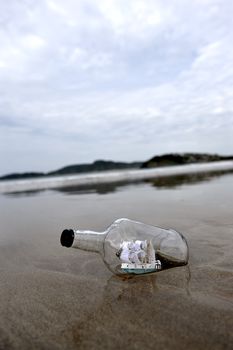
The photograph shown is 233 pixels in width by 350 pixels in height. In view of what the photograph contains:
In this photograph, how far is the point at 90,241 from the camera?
69.3 inches

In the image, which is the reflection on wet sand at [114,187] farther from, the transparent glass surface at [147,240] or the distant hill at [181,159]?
the distant hill at [181,159]

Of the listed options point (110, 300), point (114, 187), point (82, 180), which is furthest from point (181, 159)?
point (110, 300)

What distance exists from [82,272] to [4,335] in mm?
708

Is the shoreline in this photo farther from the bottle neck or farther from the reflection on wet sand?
the bottle neck

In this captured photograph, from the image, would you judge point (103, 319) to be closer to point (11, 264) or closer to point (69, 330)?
point (69, 330)

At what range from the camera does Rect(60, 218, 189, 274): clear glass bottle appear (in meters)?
1.62

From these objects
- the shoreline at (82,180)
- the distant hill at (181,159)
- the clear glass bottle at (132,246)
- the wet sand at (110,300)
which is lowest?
the wet sand at (110,300)

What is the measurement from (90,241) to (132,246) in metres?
0.25

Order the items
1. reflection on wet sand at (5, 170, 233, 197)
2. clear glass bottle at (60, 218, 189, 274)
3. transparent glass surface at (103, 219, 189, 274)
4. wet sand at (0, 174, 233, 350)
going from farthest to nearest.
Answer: reflection on wet sand at (5, 170, 233, 197) → transparent glass surface at (103, 219, 189, 274) → clear glass bottle at (60, 218, 189, 274) → wet sand at (0, 174, 233, 350)

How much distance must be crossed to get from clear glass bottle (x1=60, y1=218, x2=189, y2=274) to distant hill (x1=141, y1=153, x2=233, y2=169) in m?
26.1

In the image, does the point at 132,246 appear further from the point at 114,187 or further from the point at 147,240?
the point at 114,187

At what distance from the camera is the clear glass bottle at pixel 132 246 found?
162cm

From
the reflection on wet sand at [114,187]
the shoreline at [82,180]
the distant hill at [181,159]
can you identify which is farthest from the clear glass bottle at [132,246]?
the distant hill at [181,159]

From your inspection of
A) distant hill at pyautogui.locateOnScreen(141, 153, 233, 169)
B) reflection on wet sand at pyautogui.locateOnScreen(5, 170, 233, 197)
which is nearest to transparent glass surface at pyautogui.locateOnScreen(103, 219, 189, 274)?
reflection on wet sand at pyautogui.locateOnScreen(5, 170, 233, 197)
